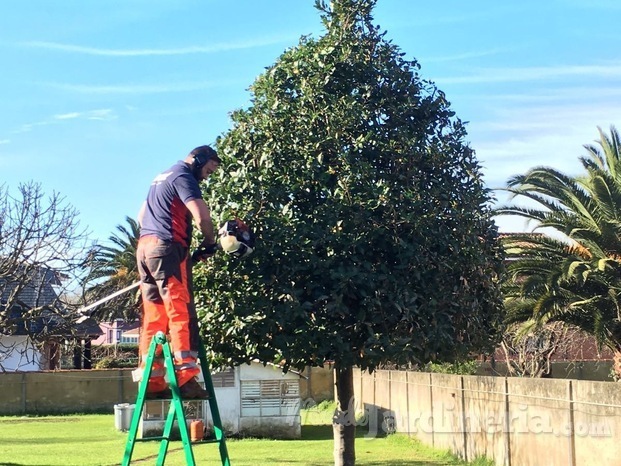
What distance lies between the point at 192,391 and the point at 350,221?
2850mm

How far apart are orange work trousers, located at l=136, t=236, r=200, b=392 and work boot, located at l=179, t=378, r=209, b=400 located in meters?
0.04

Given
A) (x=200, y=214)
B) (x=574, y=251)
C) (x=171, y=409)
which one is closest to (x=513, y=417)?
(x=574, y=251)

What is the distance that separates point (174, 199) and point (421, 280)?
10.2ft

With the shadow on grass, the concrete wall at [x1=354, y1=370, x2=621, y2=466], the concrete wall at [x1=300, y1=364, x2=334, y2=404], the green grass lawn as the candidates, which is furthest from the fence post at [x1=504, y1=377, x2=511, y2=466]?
the concrete wall at [x1=300, y1=364, x2=334, y2=404]

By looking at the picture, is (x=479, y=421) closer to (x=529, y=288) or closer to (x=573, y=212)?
(x=529, y=288)

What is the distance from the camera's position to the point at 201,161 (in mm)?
7238

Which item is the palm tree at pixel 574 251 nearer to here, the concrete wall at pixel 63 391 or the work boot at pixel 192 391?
the work boot at pixel 192 391

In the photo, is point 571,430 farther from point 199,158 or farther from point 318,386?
point 318,386

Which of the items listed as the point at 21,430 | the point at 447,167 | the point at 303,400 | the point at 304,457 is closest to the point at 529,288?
the point at 304,457

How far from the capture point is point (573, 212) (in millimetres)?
17094

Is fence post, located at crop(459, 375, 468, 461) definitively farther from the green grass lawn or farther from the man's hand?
the man's hand

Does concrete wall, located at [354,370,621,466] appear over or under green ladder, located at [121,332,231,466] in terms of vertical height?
under

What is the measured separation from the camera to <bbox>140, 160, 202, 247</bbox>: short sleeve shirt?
6805 mm

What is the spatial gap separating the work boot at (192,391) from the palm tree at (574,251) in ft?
32.9
